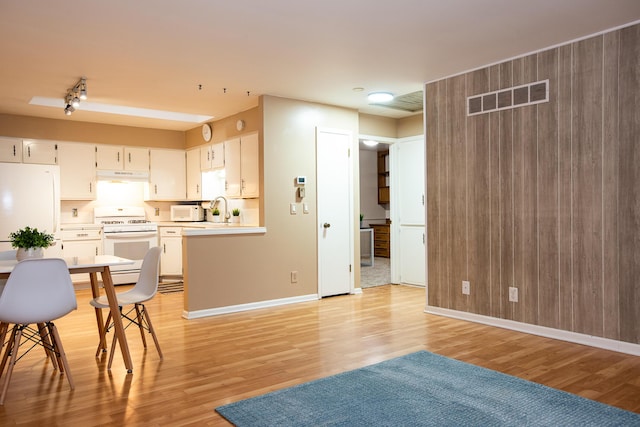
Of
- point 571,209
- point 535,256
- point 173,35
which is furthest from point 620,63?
point 173,35

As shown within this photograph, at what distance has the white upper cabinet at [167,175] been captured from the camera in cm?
768

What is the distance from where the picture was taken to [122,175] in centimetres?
735

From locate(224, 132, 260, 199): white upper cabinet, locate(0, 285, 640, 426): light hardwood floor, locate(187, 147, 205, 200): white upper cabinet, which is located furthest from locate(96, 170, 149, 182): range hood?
locate(0, 285, 640, 426): light hardwood floor

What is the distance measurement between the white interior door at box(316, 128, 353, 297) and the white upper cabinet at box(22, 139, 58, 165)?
3.80 m

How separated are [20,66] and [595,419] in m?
5.22

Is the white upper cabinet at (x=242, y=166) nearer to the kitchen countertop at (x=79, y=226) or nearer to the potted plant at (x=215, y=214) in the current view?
the potted plant at (x=215, y=214)

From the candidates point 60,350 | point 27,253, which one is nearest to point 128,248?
point 27,253

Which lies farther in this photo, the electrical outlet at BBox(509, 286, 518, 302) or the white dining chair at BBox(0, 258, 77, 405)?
the electrical outlet at BBox(509, 286, 518, 302)

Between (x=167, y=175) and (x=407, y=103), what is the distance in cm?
401

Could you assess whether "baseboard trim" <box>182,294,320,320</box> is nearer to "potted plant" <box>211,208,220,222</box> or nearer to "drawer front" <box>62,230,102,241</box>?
"potted plant" <box>211,208,220,222</box>

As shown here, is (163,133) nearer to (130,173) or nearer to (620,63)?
(130,173)

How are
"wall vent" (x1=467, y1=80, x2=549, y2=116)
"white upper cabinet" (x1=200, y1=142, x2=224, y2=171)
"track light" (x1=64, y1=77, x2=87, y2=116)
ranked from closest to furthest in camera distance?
"wall vent" (x1=467, y1=80, x2=549, y2=116), "track light" (x1=64, y1=77, x2=87, y2=116), "white upper cabinet" (x1=200, y1=142, x2=224, y2=171)

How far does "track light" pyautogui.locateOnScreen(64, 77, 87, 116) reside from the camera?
→ 4.89 meters

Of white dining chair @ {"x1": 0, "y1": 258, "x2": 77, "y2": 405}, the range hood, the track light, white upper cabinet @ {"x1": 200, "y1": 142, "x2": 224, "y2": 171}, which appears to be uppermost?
the track light
